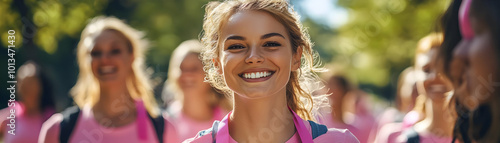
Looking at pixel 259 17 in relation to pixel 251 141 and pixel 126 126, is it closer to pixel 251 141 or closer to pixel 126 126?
pixel 251 141

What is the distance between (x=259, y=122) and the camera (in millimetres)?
2787

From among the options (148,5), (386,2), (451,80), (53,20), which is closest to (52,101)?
(53,20)

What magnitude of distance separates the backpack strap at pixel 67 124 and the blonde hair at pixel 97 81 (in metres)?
0.22

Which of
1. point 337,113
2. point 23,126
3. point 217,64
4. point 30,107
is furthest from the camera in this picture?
point 337,113

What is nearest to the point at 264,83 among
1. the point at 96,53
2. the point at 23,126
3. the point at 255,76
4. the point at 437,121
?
the point at 255,76

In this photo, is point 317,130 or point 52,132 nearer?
point 317,130

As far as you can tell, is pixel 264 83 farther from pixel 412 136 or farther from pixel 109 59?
pixel 109 59

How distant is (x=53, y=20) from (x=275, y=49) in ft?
21.9

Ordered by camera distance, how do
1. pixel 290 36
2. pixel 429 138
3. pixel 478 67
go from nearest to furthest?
pixel 478 67 → pixel 290 36 → pixel 429 138

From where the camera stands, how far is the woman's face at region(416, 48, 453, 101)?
4.06 meters

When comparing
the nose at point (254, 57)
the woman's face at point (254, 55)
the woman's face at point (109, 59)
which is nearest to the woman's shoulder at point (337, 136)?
the woman's face at point (254, 55)

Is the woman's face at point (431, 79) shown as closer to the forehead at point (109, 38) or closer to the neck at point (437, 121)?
the neck at point (437, 121)

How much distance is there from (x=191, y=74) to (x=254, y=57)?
13.9ft

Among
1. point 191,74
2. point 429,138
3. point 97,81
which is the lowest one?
point 429,138
